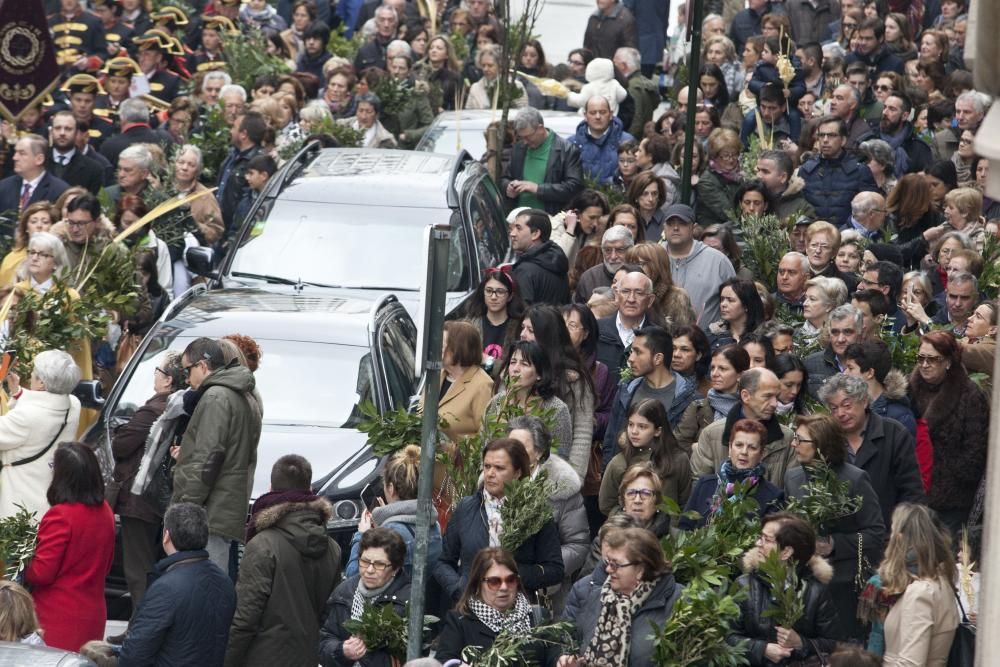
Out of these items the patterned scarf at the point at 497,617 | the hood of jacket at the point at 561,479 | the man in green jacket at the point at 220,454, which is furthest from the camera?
the man in green jacket at the point at 220,454

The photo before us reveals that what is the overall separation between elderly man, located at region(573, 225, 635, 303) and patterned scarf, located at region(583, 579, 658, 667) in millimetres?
5524

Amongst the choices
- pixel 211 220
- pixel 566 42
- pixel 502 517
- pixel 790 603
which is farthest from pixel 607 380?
pixel 566 42

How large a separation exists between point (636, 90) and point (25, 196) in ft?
25.7

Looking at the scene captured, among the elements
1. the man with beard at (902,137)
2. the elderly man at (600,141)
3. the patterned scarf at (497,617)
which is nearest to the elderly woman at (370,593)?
the patterned scarf at (497,617)

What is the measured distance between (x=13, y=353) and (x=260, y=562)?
3850 millimetres

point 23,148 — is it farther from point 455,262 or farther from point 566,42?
point 566,42

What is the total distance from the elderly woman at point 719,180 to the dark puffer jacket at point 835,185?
0.62 metres

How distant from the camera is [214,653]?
9.36 metres

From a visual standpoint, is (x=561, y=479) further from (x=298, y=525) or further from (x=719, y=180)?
(x=719, y=180)

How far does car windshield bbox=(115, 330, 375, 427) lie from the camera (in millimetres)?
12547

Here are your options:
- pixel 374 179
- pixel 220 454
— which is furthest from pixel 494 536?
pixel 374 179

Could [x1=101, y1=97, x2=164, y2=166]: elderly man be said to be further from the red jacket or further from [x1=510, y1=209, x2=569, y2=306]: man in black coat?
the red jacket

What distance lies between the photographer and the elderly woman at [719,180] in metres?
16.3

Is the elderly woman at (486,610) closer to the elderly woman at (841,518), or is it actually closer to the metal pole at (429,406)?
the metal pole at (429,406)
